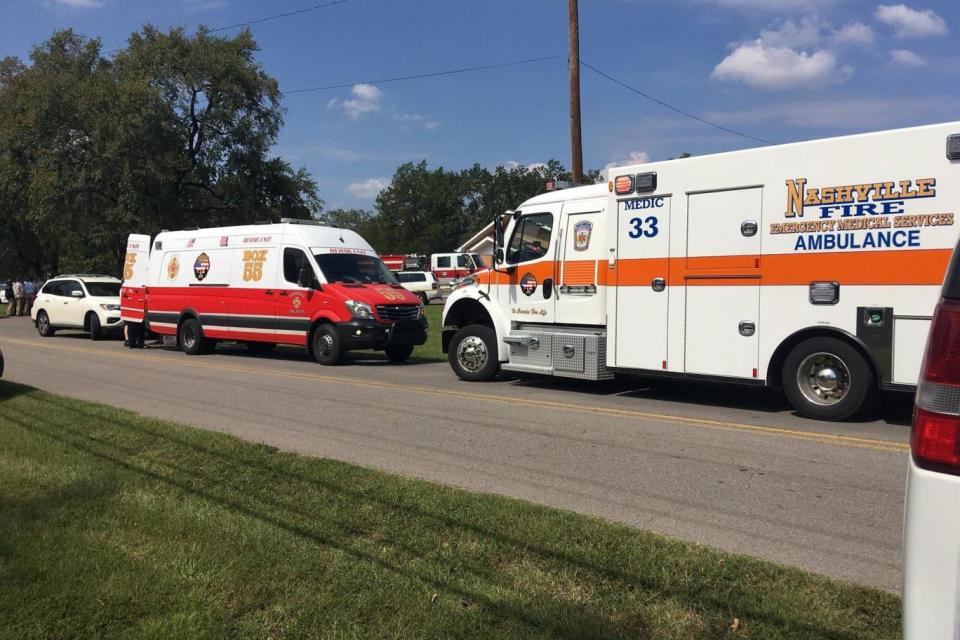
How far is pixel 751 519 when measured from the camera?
5.35 m

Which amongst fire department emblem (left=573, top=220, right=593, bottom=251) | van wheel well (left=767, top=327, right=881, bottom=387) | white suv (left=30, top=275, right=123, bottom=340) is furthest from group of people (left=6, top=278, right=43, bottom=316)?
van wheel well (left=767, top=327, right=881, bottom=387)

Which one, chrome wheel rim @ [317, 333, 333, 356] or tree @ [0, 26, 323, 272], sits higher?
tree @ [0, 26, 323, 272]

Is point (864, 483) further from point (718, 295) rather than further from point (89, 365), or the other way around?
point (89, 365)

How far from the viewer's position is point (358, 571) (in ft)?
13.7

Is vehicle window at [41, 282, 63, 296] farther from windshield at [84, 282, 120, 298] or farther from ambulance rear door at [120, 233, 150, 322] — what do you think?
ambulance rear door at [120, 233, 150, 322]

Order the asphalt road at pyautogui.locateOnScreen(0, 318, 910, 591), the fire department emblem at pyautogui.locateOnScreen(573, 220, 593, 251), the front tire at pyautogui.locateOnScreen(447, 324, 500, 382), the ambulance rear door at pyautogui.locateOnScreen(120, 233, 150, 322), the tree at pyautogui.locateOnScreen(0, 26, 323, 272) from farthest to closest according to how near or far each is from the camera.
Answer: the tree at pyautogui.locateOnScreen(0, 26, 323, 272) → the ambulance rear door at pyautogui.locateOnScreen(120, 233, 150, 322) → the front tire at pyautogui.locateOnScreen(447, 324, 500, 382) → the fire department emblem at pyautogui.locateOnScreen(573, 220, 593, 251) → the asphalt road at pyautogui.locateOnScreen(0, 318, 910, 591)

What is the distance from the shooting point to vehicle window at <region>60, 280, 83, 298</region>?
2400cm

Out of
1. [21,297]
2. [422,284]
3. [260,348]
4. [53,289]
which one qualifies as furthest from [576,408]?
[21,297]

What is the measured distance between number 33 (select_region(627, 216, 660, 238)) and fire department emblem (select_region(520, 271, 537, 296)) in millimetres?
1931

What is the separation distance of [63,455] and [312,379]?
20.8 feet

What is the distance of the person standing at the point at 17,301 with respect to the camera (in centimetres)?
A: 3775

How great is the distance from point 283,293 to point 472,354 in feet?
18.2

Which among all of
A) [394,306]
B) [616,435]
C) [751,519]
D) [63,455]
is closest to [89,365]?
[394,306]

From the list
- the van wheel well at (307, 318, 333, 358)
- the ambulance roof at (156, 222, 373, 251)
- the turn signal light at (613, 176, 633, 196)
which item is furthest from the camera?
the ambulance roof at (156, 222, 373, 251)
